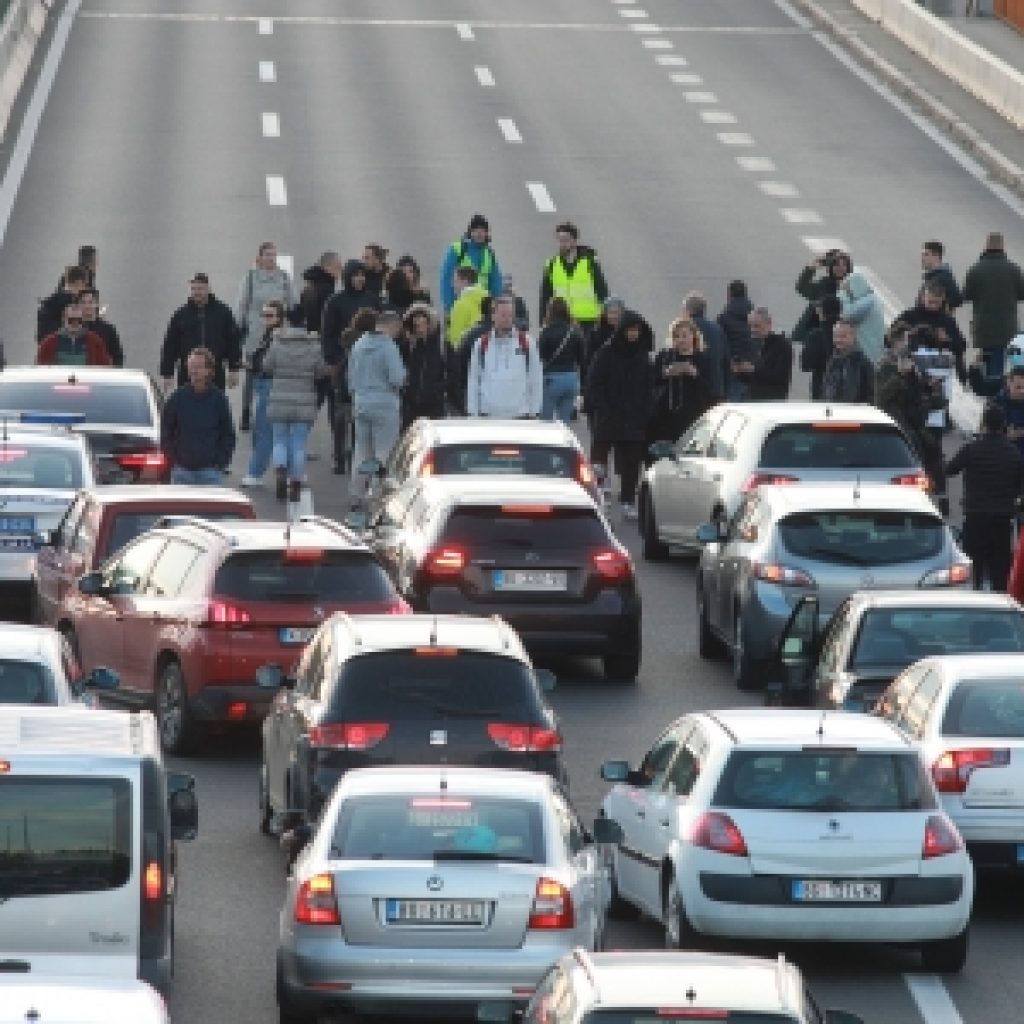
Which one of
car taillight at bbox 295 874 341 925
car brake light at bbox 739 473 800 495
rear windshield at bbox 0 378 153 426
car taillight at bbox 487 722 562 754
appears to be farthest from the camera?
rear windshield at bbox 0 378 153 426

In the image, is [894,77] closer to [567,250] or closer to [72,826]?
[567,250]

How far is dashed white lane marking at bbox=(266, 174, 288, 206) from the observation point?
52.1m

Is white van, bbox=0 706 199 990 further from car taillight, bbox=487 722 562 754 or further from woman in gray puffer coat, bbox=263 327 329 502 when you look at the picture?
woman in gray puffer coat, bbox=263 327 329 502

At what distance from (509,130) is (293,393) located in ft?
83.5

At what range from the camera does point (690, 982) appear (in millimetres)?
11992

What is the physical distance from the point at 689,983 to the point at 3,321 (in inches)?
1251

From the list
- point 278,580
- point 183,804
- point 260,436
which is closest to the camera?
point 183,804

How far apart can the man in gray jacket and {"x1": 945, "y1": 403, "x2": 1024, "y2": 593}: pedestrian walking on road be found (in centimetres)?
589

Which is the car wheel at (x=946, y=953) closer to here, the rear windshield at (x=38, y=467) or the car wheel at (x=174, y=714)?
the car wheel at (x=174, y=714)

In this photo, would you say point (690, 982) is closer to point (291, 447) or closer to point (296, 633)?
point (296, 633)

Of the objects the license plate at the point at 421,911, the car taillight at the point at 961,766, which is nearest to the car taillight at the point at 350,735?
the car taillight at the point at 961,766

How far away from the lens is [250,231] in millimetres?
49656

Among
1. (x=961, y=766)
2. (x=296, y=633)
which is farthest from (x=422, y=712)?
(x=296, y=633)

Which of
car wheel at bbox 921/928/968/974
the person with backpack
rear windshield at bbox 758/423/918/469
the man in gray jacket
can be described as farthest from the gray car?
the person with backpack
